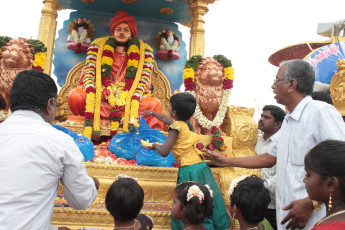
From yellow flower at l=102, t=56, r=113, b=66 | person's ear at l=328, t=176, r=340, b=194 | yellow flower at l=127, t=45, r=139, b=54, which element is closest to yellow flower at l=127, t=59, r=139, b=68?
yellow flower at l=127, t=45, r=139, b=54

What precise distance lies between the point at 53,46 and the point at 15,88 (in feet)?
18.4

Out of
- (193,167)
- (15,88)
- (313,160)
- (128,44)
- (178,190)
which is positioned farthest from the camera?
(128,44)

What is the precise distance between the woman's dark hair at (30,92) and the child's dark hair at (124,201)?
82cm

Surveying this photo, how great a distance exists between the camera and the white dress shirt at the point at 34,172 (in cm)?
154

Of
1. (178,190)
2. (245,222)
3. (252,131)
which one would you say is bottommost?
(245,222)

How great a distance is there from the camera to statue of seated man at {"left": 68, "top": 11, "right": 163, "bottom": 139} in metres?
5.54


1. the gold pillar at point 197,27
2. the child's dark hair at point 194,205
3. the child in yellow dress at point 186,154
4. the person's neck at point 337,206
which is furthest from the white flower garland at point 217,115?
the person's neck at point 337,206

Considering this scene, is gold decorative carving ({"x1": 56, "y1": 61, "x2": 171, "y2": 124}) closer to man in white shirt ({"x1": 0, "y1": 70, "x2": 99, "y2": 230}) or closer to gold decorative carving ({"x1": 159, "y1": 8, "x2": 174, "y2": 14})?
gold decorative carving ({"x1": 159, "y1": 8, "x2": 174, "y2": 14})

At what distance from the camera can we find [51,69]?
22.9 ft

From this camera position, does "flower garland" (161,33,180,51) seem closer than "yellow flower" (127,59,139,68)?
No

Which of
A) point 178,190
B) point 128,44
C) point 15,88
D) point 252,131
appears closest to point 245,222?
point 178,190

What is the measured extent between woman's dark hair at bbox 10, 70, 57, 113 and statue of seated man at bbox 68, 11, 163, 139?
342 cm

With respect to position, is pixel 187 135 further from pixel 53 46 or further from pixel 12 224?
pixel 53 46

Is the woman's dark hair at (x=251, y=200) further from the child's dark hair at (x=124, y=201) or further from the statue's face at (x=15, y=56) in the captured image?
the statue's face at (x=15, y=56)
